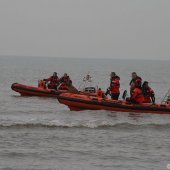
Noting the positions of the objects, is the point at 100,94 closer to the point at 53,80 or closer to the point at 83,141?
the point at 53,80

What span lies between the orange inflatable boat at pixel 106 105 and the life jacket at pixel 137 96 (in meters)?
0.19

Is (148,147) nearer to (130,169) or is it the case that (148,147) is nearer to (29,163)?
(130,169)

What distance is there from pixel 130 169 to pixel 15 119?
7589 millimetres

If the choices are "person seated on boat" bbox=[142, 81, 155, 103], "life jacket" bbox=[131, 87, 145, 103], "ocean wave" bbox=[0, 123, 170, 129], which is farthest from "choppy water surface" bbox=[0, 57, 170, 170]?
"person seated on boat" bbox=[142, 81, 155, 103]

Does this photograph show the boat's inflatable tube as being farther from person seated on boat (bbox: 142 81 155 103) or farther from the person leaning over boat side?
person seated on boat (bbox: 142 81 155 103)

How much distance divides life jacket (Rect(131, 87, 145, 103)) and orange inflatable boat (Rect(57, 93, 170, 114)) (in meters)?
0.19

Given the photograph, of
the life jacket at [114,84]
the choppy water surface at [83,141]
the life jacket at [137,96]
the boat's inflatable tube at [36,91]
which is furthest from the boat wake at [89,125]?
the boat's inflatable tube at [36,91]

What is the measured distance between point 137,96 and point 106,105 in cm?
115

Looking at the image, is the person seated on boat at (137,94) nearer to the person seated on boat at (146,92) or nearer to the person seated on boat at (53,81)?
the person seated on boat at (146,92)

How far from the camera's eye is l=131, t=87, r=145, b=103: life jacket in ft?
65.5

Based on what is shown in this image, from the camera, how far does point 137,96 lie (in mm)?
20000

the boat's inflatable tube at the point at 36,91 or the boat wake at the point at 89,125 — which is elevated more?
the boat's inflatable tube at the point at 36,91

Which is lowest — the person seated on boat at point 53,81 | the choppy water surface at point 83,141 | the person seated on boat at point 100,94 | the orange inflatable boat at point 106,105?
the choppy water surface at point 83,141

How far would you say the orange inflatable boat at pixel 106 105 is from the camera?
1994 cm
